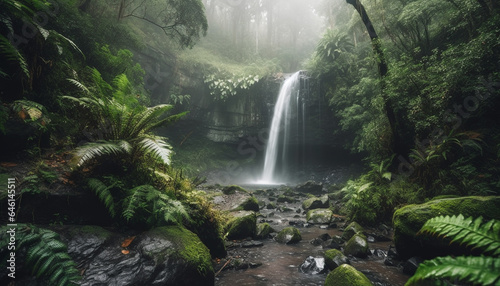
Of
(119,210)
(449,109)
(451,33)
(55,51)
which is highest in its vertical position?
(451,33)

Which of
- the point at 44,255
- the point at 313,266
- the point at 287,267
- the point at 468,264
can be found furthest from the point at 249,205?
the point at 468,264

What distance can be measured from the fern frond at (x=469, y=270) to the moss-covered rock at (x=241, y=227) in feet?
14.4

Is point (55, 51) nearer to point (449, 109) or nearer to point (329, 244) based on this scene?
point (329, 244)

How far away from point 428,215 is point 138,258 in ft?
14.9

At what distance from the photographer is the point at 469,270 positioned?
112cm

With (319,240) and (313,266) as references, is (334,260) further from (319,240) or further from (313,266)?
(319,240)

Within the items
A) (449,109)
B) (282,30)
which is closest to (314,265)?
(449,109)

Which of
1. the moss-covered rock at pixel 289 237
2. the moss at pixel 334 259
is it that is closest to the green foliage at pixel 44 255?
the moss at pixel 334 259

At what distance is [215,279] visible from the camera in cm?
342

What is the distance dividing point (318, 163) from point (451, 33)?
37.7 feet

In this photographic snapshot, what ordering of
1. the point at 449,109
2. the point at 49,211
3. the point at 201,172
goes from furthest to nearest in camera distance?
1. the point at 201,172
2. the point at 449,109
3. the point at 49,211

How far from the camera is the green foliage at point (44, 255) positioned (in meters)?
1.95

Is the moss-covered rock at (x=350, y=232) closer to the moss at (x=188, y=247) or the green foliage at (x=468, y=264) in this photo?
the moss at (x=188, y=247)

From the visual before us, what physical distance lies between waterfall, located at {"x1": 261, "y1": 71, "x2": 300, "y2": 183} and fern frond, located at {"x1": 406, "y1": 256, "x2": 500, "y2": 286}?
16.3 m
